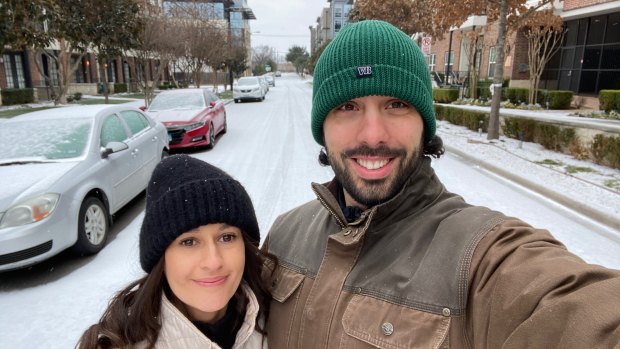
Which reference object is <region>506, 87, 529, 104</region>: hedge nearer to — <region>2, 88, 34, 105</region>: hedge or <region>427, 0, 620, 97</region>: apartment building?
<region>427, 0, 620, 97</region>: apartment building

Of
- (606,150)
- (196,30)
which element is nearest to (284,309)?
(606,150)

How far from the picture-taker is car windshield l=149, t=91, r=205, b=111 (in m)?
10.5

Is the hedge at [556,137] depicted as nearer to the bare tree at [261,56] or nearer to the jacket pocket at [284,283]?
the jacket pocket at [284,283]

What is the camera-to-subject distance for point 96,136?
4914 millimetres

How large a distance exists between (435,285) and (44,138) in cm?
500

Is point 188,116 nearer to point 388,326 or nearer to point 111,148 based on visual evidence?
point 111,148

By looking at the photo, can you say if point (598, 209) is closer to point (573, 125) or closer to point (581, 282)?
point (573, 125)

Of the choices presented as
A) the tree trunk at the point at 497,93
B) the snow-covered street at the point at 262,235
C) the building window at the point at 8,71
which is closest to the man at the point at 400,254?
the snow-covered street at the point at 262,235

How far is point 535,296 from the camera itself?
0.96 metres

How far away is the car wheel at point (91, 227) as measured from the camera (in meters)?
4.02

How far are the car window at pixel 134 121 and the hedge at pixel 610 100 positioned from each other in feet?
48.2

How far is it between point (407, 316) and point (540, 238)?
0.44 m

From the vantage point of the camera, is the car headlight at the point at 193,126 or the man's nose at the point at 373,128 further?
the car headlight at the point at 193,126

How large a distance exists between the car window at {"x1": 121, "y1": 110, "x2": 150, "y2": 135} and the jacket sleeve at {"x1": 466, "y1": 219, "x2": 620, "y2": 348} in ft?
19.3
